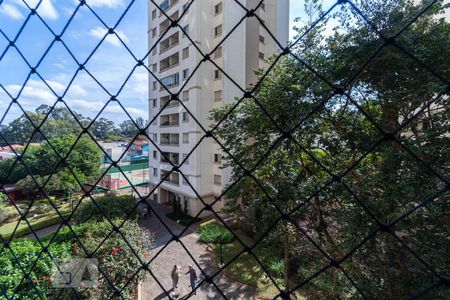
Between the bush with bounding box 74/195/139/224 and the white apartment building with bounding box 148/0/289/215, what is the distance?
4.68ft

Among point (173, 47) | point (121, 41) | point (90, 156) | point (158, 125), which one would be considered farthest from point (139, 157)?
point (121, 41)

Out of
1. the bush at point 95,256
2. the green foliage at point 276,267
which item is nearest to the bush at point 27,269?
the bush at point 95,256

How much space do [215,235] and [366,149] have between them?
11.9 feet

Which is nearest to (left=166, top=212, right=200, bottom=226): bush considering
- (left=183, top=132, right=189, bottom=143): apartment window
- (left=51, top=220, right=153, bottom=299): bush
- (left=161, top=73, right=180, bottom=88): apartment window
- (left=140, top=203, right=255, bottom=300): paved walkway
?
(left=140, top=203, right=255, bottom=300): paved walkway

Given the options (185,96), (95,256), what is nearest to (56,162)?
(185,96)

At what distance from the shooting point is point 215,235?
5090 mm

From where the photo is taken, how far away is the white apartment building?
614 cm

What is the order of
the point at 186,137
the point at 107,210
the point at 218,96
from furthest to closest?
the point at 186,137 < the point at 218,96 < the point at 107,210

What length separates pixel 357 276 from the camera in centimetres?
214

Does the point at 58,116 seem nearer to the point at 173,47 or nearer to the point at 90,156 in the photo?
the point at 90,156

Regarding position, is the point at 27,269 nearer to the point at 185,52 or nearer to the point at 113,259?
the point at 113,259

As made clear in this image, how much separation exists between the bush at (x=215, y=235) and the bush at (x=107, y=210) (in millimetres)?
1401

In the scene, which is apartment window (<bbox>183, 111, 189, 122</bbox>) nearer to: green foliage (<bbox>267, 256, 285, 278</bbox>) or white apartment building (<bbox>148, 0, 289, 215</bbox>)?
white apartment building (<bbox>148, 0, 289, 215</bbox>)

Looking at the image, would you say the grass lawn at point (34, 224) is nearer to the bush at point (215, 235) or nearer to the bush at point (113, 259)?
the bush at point (215, 235)
